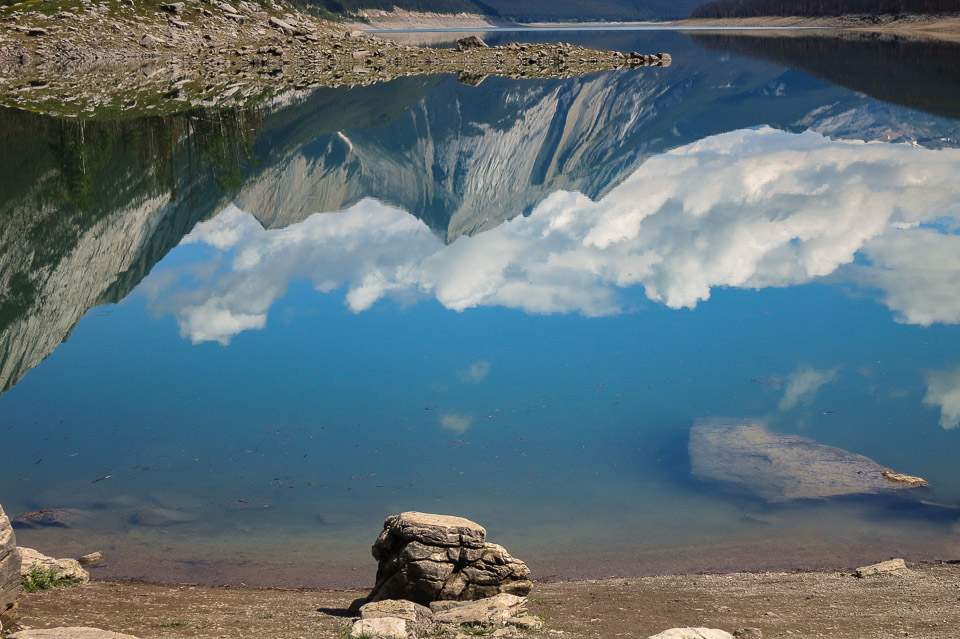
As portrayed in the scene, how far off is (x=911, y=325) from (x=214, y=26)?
10232cm

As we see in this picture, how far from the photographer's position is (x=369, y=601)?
11.0 metres

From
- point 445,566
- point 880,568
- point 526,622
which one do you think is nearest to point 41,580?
point 445,566

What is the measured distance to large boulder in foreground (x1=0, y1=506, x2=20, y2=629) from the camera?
9372mm

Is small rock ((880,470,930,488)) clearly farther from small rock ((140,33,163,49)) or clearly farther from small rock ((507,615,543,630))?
small rock ((140,33,163,49))

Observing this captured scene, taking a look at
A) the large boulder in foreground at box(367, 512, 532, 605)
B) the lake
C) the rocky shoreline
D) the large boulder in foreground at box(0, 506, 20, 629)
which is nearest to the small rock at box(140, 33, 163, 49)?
the rocky shoreline

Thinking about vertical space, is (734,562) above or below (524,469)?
below

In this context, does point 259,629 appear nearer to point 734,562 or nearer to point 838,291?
point 734,562

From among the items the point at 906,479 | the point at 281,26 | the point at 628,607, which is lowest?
the point at 628,607

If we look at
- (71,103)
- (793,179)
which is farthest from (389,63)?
(793,179)

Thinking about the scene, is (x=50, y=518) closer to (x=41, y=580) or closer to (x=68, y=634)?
(x=41, y=580)

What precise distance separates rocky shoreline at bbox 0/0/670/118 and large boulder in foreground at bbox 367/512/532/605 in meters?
46.7

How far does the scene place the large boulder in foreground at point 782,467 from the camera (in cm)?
1468

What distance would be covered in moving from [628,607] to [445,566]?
7.75 ft

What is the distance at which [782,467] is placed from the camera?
15.4m
